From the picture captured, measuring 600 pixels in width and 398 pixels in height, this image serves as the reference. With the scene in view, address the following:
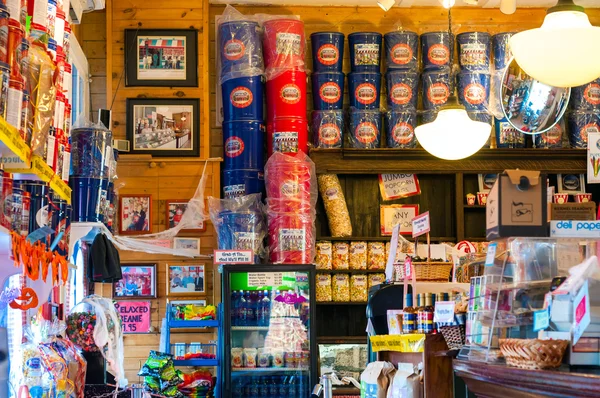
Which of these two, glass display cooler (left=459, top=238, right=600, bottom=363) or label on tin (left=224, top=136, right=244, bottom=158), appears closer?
glass display cooler (left=459, top=238, right=600, bottom=363)

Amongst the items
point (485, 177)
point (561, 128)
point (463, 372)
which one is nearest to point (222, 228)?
point (485, 177)

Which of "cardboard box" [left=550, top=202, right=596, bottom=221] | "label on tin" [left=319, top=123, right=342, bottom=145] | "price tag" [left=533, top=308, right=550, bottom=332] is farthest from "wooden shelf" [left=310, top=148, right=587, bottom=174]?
"price tag" [left=533, top=308, right=550, bottom=332]

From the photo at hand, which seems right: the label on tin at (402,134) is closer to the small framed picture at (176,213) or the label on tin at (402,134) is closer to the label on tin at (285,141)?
the label on tin at (285,141)

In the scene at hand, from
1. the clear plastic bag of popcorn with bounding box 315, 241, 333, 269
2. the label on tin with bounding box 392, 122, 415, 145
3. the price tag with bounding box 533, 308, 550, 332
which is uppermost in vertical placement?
the label on tin with bounding box 392, 122, 415, 145

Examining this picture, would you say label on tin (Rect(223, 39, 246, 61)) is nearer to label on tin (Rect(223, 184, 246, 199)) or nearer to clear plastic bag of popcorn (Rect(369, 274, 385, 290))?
label on tin (Rect(223, 184, 246, 199))

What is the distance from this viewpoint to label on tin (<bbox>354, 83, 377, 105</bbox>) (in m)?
7.96

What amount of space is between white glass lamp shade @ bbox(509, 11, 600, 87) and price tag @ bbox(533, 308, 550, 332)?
2105 millimetres

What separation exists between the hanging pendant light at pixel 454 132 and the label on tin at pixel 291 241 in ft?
5.47

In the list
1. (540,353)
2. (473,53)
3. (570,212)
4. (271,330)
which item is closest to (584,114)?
(473,53)

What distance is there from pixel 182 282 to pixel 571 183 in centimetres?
331

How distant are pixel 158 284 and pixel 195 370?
29.7 inches

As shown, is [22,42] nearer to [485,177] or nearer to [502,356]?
[502,356]

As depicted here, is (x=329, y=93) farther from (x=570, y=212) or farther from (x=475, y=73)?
(x=570, y=212)

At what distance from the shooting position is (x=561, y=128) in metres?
8.06
